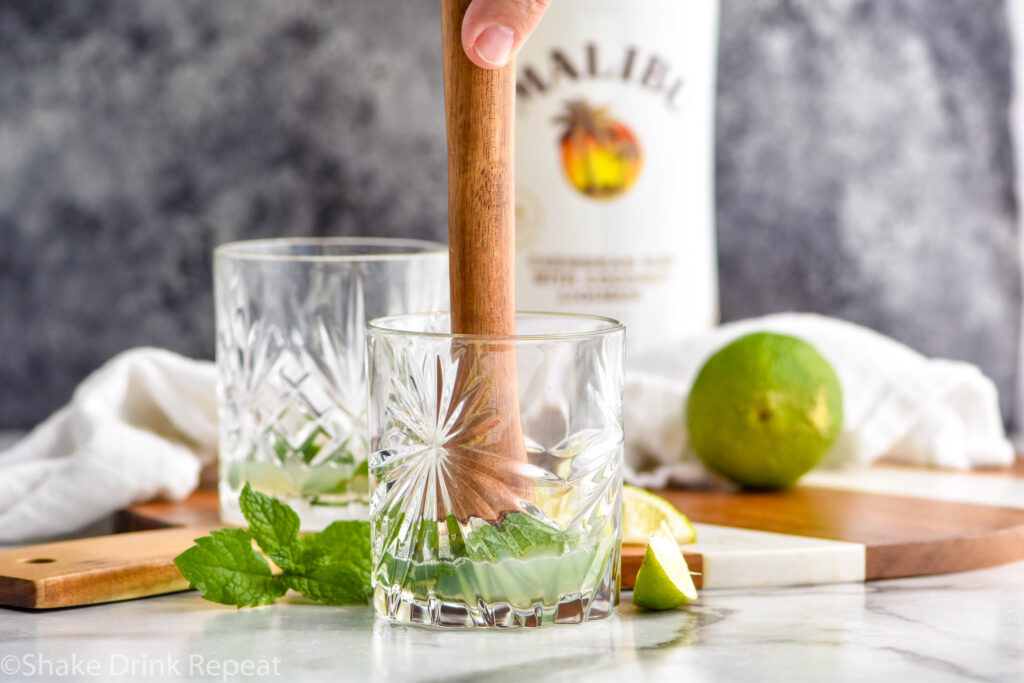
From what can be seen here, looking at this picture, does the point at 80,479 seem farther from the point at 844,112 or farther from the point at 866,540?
the point at 844,112

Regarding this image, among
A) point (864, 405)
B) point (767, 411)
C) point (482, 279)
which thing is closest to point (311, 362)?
point (482, 279)

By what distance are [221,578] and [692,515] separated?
0.98 feet

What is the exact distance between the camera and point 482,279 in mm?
549

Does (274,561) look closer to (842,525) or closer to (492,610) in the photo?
(492,610)

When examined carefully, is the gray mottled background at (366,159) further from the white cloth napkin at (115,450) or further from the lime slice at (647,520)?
the lime slice at (647,520)

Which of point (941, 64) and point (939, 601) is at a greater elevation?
point (941, 64)

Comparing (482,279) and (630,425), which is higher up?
(482,279)

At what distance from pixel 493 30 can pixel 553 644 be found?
0.86ft

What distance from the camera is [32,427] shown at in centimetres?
113

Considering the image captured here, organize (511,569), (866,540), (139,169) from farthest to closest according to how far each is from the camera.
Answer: (139,169) < (866,540) < (511,569)

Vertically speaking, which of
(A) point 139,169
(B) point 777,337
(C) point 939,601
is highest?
(A) point 139,169

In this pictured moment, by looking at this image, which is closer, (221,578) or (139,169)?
(221,578)

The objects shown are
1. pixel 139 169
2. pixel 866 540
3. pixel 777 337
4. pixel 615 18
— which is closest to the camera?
pixel 866 540

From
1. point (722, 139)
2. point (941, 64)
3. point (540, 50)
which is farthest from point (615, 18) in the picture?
point (941, 64)
